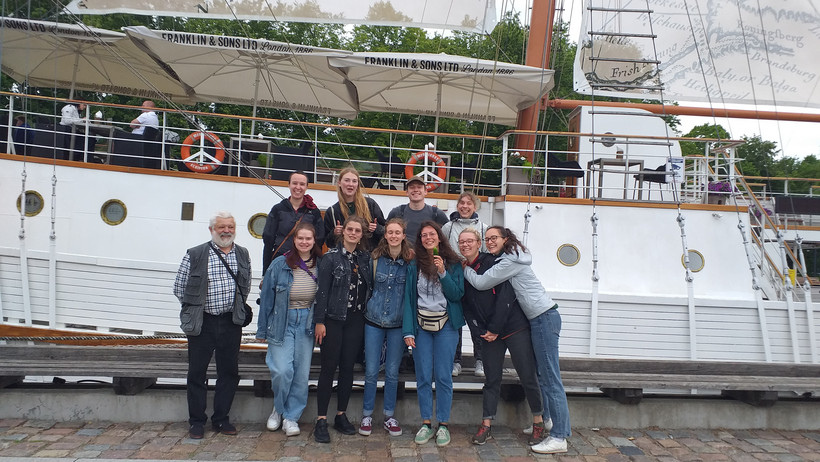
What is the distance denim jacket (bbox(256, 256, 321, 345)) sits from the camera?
4.70 metres

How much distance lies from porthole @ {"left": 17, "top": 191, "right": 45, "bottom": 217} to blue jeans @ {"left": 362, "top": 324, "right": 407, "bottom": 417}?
282 inches

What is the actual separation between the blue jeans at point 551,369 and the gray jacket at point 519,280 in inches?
3.5

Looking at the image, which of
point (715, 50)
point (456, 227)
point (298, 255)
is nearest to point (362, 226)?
point (298, 255)

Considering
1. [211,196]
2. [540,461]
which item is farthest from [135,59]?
[540,461]

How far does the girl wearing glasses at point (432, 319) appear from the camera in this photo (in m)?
4.73

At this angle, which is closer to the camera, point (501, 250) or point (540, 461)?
point (540, 461)

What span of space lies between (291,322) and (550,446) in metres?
2.18

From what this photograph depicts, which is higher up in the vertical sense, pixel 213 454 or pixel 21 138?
pixel 21 138

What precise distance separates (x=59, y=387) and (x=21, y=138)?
701 cm

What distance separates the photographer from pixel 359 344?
4.86 m

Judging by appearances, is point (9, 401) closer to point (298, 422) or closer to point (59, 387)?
point (59, 387)

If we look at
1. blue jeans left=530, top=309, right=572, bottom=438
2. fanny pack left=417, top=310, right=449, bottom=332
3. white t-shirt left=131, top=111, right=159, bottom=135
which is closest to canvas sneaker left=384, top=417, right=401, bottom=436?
fanny pack left=417, top=310, right=449, bottom=332

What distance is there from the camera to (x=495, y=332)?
15.3 feet

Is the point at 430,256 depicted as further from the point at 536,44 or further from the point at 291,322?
the point at 536,44
